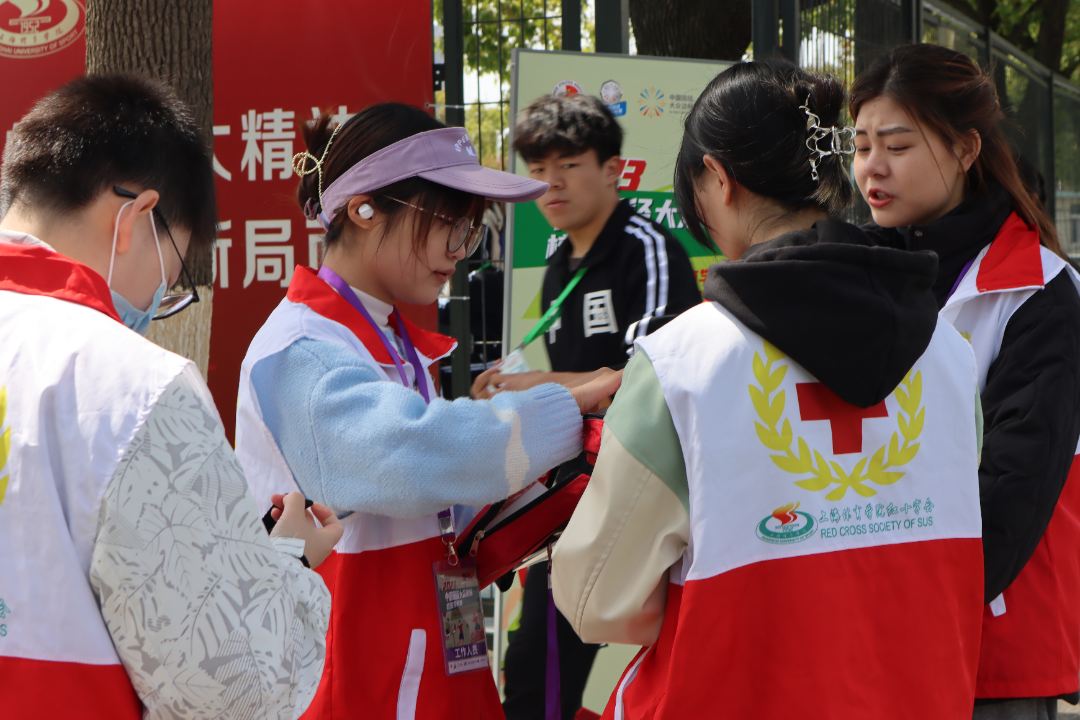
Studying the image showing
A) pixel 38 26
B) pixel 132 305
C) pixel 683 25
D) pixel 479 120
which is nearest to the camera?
pixel 132 305

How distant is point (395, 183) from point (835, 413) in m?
0.90

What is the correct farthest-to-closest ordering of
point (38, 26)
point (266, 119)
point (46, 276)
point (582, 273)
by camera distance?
point (38, 26) < point (266, 119) < point (582, 273) < point (46, 276)

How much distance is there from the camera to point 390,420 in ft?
4.84

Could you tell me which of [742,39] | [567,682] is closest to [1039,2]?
[742,39]

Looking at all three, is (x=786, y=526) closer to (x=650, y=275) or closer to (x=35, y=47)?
(x=650, y=275)

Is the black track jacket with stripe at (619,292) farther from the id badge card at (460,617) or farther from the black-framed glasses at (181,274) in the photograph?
the black-framed glasses at (181,274)

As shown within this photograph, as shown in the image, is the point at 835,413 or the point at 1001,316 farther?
the point at 1001,316

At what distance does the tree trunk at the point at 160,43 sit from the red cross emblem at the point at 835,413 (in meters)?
2.67

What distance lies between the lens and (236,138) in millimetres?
5160

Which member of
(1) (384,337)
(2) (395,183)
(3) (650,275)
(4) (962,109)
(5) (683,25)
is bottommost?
(1) (384,337)

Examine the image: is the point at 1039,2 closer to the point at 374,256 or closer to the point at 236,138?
the point at 236,138

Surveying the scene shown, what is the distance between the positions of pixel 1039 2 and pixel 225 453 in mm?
13647

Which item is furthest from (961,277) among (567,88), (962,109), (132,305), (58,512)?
(567,88)

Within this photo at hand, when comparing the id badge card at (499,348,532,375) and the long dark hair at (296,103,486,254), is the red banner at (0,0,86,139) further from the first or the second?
the id badge card at (499,348,532,375)
